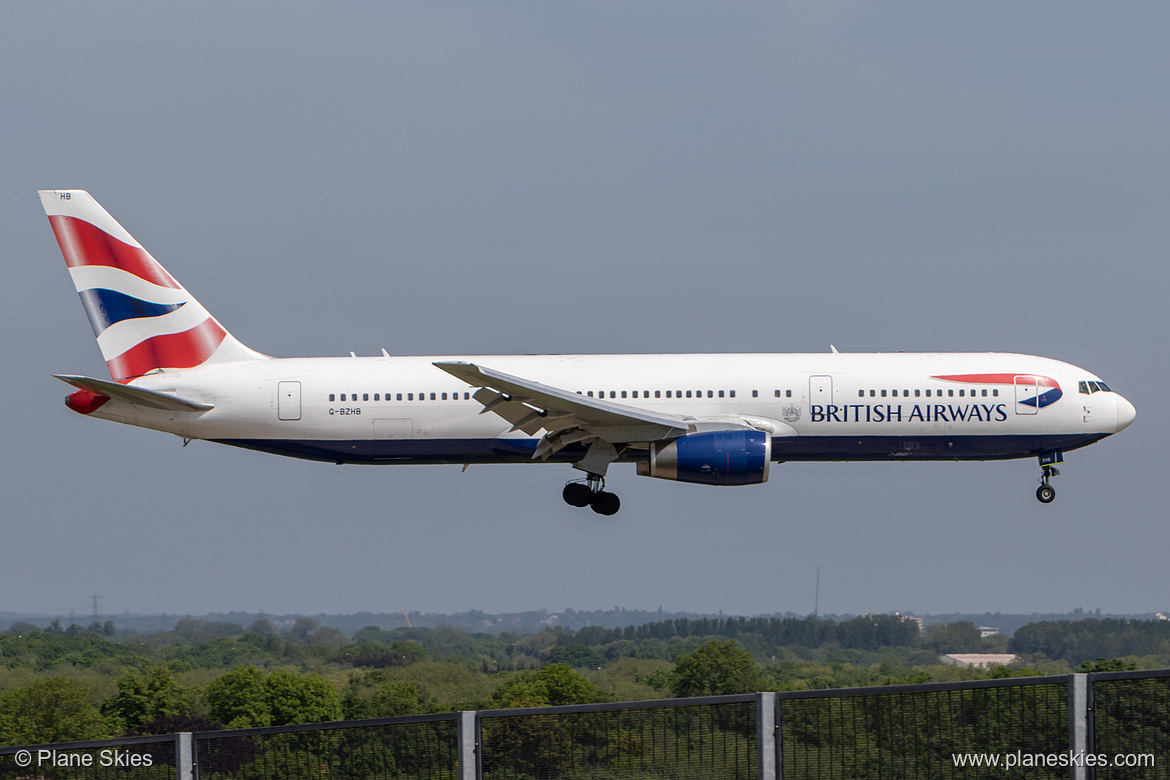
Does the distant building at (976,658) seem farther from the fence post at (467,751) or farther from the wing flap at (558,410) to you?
the fence post at (467,751)

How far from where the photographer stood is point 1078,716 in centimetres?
1205

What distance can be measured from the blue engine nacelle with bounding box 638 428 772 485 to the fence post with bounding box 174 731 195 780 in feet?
69.2

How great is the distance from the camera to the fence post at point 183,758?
11.2 m

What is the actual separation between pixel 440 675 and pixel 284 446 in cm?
1676

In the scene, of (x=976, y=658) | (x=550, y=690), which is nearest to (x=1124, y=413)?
(x=550, y=690)

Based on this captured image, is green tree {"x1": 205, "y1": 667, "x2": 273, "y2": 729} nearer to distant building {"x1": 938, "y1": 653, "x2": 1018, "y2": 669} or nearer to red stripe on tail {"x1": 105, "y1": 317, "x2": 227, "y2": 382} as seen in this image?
red stripe on tail {"x1": 105, "y1": 317, "x2": 227, "y2": 382}

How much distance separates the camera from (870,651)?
201 ft

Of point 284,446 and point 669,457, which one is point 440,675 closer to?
point 284,446

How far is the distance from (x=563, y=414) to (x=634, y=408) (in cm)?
215

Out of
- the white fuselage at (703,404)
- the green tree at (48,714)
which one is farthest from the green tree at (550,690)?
the green tree at (48,714)

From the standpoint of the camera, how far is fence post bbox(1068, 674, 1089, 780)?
39.3ft

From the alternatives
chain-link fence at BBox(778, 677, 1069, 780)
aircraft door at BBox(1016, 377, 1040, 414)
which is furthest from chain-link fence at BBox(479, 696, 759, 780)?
aircraft door at BBox(1016, 377, 1040, 414)

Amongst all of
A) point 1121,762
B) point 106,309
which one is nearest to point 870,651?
point 106,309

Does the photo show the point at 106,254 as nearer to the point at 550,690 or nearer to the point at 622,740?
the point at 550,690
